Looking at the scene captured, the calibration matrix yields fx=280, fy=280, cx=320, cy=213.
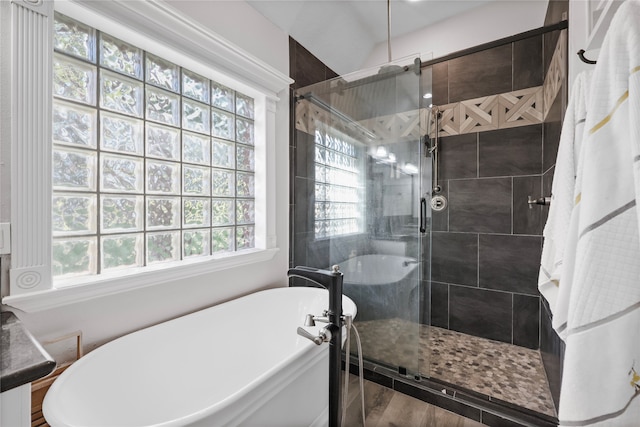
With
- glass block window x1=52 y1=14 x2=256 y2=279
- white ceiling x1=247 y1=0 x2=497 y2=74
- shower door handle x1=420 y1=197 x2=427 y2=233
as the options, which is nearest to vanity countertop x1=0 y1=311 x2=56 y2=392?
glass block window x1=52 y1=14 x2=256 y2=279

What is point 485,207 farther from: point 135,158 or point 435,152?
point 135,158

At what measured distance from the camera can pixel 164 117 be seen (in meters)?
1.56

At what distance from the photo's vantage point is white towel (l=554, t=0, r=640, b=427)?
566mm

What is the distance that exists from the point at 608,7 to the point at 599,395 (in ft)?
3.28

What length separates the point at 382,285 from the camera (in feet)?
6.25

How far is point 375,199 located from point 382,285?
0.59 meters

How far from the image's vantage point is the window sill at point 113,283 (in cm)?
103

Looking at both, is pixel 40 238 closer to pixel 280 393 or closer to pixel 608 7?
pixel 280 393

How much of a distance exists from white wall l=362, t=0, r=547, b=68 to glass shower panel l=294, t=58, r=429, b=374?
0.55 meters

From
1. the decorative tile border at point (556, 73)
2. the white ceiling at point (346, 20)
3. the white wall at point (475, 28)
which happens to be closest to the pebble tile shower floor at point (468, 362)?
the decorative tile border at point (556, 73)

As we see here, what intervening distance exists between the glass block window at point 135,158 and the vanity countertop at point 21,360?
0.50 meters

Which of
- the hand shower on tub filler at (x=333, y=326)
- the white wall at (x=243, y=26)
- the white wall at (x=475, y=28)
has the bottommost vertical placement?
the hand shower on tub filler at (x=333, y=326)

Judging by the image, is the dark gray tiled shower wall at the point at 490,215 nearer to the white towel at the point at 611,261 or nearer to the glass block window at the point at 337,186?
the glass block window at the point at 337,186

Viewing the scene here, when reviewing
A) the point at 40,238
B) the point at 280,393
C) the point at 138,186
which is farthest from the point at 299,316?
the point at 40,238
